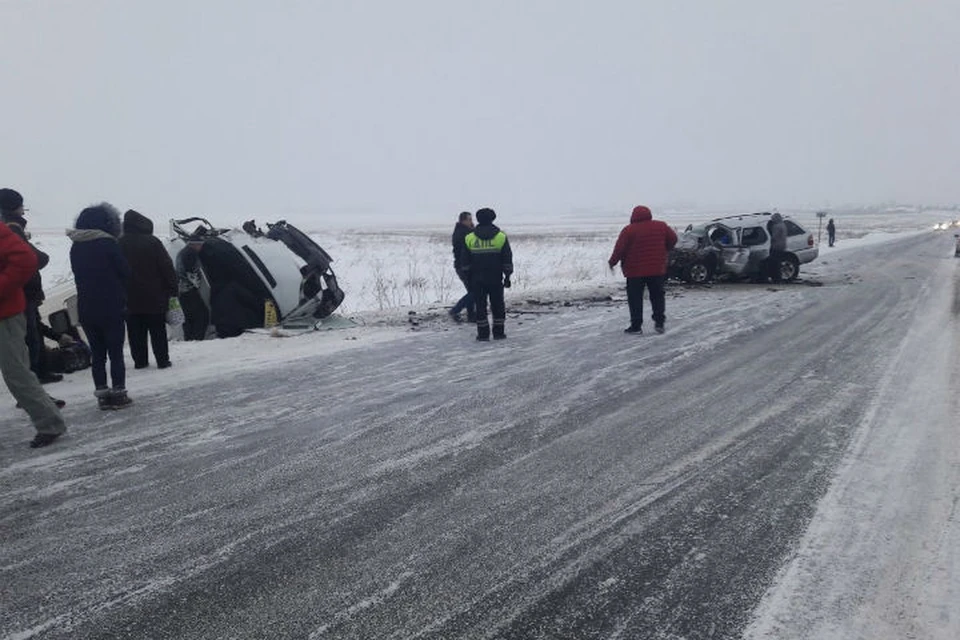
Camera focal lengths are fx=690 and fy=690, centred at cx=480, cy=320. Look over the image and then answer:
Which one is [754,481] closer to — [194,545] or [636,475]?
[636,475]

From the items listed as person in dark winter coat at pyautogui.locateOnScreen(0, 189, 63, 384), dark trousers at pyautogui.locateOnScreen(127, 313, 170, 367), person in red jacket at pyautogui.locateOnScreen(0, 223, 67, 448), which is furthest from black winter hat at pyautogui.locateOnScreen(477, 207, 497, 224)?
person in red jacket at pyautogui.locateOnScreen(0, 223, 67, 448)

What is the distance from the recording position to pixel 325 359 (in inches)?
336

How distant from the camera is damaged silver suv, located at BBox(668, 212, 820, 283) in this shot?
17.8m

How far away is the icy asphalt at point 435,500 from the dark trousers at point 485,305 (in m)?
1.82

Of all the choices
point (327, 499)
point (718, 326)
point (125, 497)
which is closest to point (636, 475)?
point (327, 499)

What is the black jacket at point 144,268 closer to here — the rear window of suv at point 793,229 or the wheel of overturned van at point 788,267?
the wheel of overturned van at point 788,267

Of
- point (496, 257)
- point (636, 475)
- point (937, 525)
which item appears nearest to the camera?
point (937, 525)

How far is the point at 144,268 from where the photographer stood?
7609 mm

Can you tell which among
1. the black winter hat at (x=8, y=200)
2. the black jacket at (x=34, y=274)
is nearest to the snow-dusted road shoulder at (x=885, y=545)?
the black jacket at (x=34, y=274)

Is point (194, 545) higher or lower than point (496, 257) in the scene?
lower

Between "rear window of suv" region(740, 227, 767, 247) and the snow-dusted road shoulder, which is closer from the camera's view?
the snow-dusted road shoulder

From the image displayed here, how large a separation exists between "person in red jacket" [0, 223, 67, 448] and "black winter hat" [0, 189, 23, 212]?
1639 millimetres

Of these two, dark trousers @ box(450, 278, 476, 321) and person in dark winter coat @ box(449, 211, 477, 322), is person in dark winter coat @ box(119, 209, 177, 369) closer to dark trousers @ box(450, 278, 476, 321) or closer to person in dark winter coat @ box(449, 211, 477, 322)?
person in dark winter coat @ box(449, 211, 477, 322)

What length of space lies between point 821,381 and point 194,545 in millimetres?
5822
